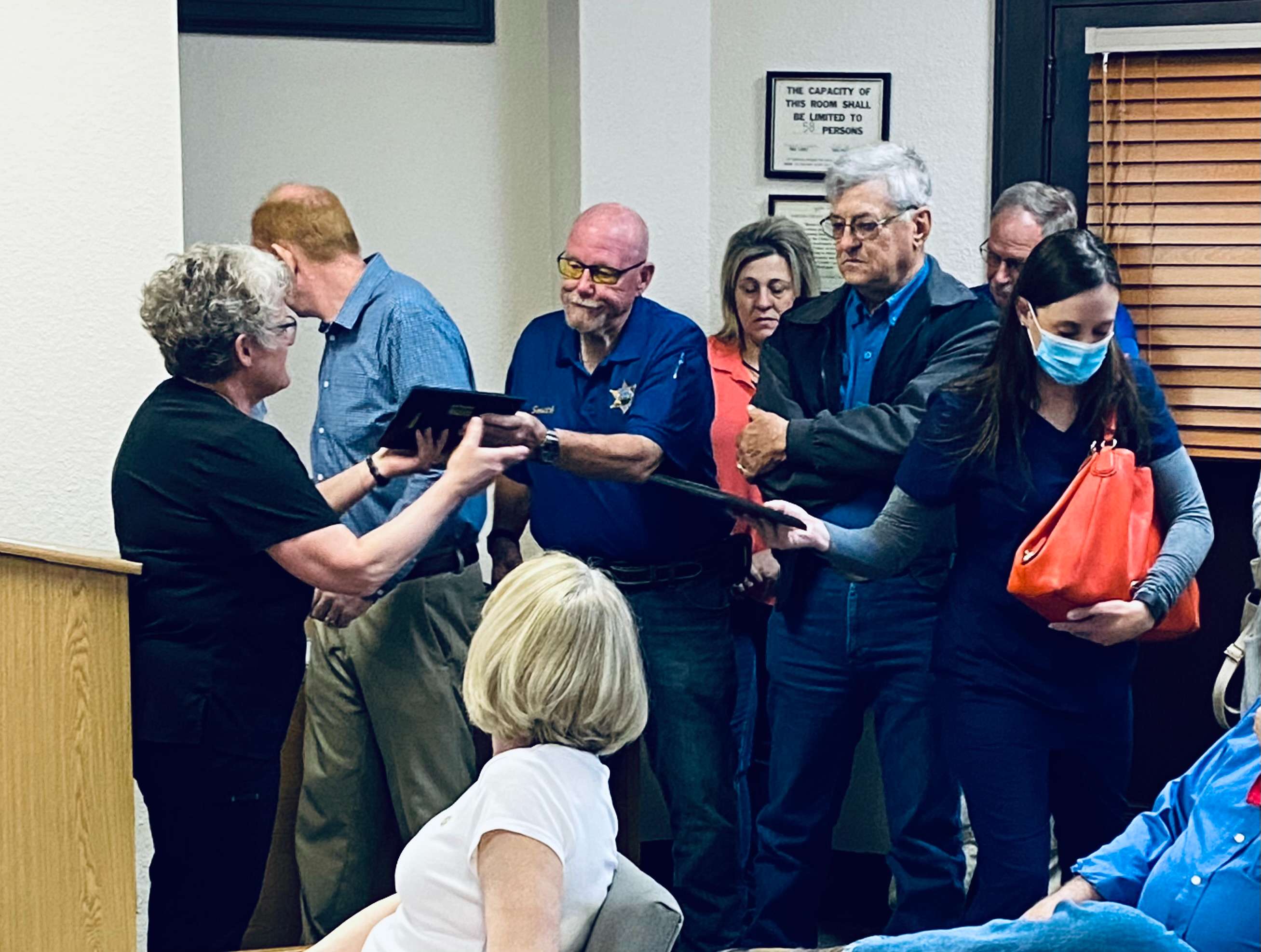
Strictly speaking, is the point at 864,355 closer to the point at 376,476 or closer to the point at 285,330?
the point at 376,476

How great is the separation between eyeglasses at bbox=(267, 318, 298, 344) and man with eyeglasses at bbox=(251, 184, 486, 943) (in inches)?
19.9

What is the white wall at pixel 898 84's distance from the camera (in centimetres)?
379

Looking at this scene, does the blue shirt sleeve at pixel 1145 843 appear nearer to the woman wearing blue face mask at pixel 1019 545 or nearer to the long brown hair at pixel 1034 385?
the woman wearing blue face mask at pixel 1019 545

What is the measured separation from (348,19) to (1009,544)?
87.8 inches

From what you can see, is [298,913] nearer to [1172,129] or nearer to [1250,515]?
[1250,515]

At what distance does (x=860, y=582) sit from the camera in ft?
9.43

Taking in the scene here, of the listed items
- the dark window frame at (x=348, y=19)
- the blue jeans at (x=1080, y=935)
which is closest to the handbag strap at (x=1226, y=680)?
the blue jeans at (x=1080, y=935)

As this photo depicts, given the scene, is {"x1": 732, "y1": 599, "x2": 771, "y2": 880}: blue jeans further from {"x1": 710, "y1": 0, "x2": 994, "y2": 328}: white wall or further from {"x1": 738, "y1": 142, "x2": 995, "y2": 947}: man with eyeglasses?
{"x1": 710, "y1": 0, "x2": 994, "y2": 328}: white wall

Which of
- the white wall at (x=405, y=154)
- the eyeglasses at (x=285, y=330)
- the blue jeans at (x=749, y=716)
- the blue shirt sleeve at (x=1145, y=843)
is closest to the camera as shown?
the blue shirt sleeve at (x=1145, y=843)

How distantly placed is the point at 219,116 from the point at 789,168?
1.41 m

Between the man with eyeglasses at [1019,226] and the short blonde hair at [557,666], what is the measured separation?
179cm

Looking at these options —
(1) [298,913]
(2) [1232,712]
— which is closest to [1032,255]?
(2) [1232,712]

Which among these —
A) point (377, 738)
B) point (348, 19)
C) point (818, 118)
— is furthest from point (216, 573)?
point (818, 118)

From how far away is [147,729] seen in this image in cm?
238
